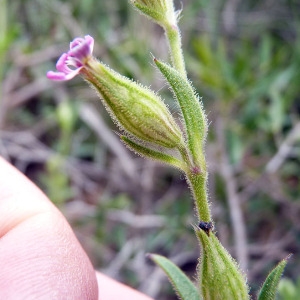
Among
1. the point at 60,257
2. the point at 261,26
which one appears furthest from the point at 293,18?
the point at 60,257

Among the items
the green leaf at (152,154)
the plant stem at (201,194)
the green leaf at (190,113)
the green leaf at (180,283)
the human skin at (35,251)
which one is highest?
the green leaf at (190,113)

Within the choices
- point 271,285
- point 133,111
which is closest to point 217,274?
point 271,285

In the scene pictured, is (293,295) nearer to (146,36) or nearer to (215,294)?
(215,294)

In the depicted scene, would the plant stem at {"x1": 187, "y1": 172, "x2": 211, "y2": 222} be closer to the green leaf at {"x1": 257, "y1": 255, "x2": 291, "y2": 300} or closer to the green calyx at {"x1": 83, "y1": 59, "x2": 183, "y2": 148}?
the green calyx at {"x1": 83, "y1": 59, "x2": 183, "y2": 148}

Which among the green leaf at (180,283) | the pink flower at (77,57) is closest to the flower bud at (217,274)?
the green leaf at (180,283)

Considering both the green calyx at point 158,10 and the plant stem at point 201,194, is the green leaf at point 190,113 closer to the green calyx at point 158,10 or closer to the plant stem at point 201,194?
the plant stem at point 201,194

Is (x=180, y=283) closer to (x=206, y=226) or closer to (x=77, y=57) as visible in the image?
(x=206, y=226)
